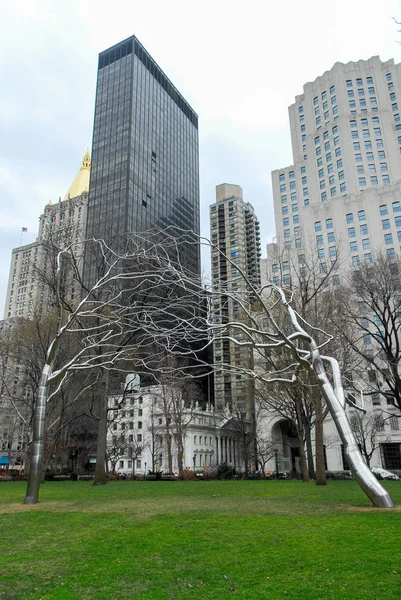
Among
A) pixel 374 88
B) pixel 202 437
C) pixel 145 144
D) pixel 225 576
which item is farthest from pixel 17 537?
pixel 145 144

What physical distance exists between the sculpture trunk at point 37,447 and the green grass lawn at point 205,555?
144 inches

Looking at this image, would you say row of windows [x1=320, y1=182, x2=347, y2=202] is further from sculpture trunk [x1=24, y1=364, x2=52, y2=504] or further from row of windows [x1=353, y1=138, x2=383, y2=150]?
sculpture trunk [x1=24, y1=364, x2=52, y2=504]

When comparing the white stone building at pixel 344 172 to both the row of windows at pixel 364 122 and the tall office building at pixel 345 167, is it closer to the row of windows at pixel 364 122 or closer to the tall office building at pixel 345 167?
the row of windows at pixel 364 122

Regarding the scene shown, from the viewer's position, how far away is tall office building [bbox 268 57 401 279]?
7731cm

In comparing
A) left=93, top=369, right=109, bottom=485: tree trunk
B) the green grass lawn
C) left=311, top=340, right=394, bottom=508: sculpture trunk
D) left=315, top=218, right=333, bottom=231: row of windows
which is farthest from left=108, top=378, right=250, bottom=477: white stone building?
the green grass lawn

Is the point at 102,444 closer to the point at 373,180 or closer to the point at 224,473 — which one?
the point at 224,473

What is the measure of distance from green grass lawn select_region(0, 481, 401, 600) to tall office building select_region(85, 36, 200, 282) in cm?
9475

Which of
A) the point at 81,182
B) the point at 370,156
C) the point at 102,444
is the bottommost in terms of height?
the point at 102,444

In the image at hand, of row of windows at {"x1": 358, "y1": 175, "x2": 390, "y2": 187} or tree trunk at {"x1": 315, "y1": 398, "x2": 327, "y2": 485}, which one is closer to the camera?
tree trunk at {"x1": 315, "y1": 398, "x2": 327, "y2": 485}

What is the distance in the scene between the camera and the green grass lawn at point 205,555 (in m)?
5.20

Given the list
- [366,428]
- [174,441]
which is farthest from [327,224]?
[174,441]

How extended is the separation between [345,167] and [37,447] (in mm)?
85865

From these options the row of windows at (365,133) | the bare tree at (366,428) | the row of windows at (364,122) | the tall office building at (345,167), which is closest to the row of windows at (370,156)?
the tall office building at (345,167)

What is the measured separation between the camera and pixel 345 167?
87000 mm
